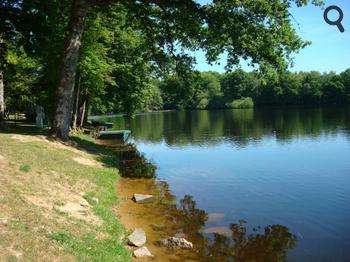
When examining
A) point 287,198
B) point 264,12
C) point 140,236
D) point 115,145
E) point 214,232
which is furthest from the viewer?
point 115,145

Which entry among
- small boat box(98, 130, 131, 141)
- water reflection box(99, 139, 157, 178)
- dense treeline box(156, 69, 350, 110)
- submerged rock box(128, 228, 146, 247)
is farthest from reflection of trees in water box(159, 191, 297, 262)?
dense treeline box(156, 69, 350, 110)

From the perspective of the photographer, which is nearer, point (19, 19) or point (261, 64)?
Answer: point (261, 64)

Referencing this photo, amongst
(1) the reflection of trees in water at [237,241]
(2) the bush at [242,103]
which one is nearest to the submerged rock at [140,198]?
(1) the reflection of trees in water at [237,241]

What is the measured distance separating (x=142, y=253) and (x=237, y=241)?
123 inches

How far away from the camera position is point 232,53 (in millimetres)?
23766

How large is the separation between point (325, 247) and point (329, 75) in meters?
139

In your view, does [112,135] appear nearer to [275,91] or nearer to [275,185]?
[275,185]

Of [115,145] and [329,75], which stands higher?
[329,75]

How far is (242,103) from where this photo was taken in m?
151

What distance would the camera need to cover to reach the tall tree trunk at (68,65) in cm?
2162

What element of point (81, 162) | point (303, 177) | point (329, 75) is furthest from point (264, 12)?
point (329, 75)

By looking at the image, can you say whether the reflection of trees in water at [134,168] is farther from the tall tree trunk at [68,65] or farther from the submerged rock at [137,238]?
the submerged rock at [137,238]

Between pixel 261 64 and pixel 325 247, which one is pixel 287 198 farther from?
pixel 261 64

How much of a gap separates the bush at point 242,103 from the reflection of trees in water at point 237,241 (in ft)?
447
